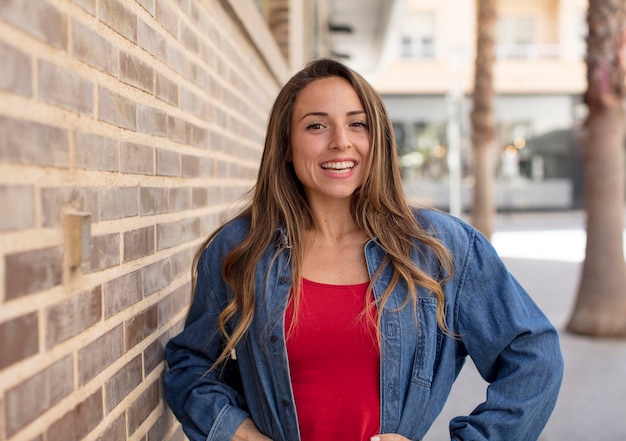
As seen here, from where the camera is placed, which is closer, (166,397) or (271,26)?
(166,397)

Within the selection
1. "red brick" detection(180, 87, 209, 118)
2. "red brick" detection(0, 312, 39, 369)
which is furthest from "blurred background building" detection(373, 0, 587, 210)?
"red brick" detection(0, 312, 39, 369)

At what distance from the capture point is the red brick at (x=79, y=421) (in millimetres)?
1462

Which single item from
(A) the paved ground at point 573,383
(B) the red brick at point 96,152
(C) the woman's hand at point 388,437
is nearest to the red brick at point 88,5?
(B) the red brick at point 96,152

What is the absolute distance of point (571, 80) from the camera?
2956cm

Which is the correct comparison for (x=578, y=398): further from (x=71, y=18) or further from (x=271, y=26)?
(x=71, y=18)

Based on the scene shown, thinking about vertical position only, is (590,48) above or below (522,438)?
above

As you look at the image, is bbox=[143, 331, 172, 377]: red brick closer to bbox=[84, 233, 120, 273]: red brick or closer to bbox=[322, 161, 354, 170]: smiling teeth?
bbox=[84, 233, 120, 273]: red brick

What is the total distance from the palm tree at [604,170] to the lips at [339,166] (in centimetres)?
636

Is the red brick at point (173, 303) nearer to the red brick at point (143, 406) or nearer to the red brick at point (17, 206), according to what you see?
the red brick at point (143, 406)

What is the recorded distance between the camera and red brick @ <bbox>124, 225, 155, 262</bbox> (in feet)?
6.48

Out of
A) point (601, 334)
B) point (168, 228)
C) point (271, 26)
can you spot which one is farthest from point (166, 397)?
point (601, 334)

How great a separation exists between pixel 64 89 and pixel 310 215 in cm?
117

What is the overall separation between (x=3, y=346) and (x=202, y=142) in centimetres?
183

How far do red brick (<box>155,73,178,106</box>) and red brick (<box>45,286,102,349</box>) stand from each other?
764 millimetres
